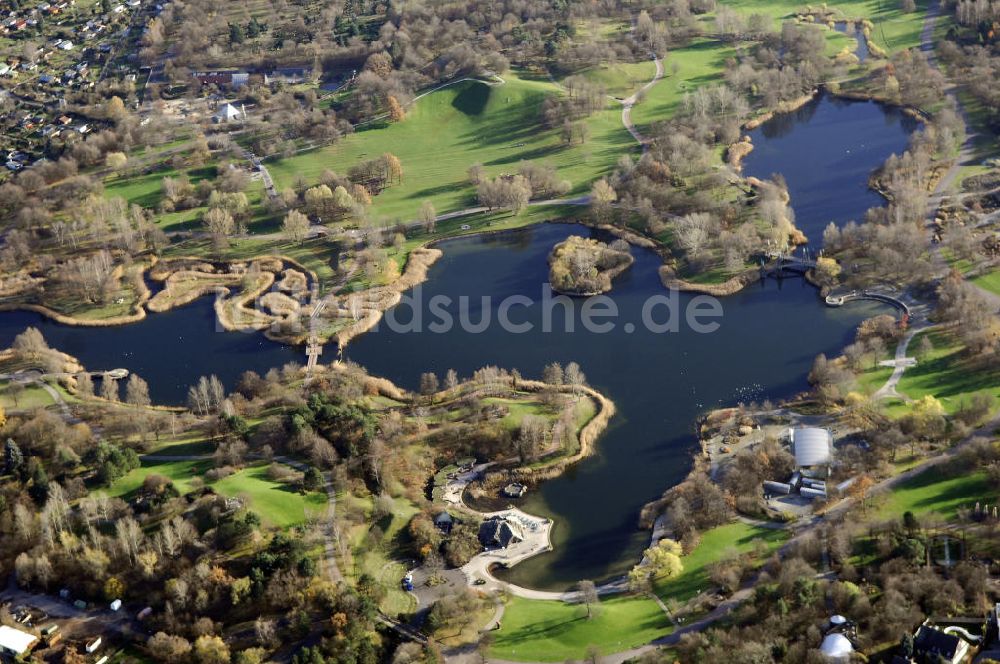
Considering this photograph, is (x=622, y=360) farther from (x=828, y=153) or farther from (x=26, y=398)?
(x=26, y=398)

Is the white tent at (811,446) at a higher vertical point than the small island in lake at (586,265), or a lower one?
lower

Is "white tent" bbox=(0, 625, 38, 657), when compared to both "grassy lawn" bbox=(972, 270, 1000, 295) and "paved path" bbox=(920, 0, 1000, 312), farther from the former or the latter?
"grassy lawn" bbox=(972, 270, 1000, 295)

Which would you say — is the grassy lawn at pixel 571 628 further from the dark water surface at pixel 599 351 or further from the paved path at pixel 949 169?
the paved path at pixel 949 169

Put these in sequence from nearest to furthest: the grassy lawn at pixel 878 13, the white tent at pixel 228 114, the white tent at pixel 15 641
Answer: the white tent at pixel 15 641 → the white tent at pixel 228 114 → the grassy lawn at pixel 878 13

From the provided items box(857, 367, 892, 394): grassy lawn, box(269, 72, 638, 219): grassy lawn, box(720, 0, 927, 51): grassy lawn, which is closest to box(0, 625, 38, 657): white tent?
box(857, 367, 892, 394): grassy lawn

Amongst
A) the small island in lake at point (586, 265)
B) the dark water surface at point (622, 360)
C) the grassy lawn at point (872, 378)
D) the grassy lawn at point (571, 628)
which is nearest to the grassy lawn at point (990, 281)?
the dark water surface at point (622, 360)

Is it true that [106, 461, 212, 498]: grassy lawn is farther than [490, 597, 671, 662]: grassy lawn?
Yes

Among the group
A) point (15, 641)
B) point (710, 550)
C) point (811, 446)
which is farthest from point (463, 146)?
point (15, 641)

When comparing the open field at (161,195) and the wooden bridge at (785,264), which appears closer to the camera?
the wooden bridge at (785,264)
